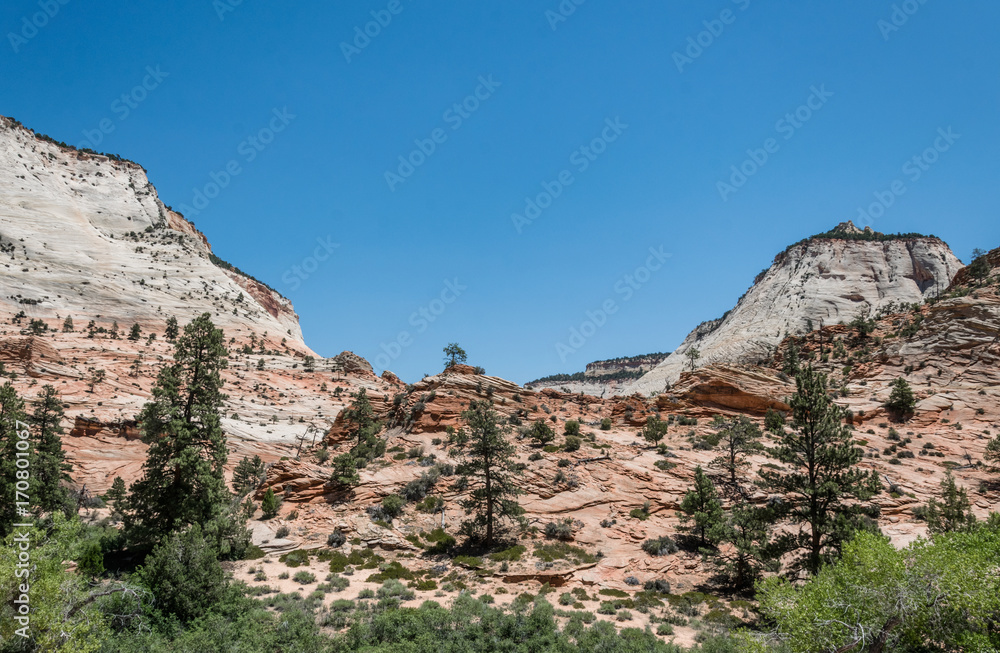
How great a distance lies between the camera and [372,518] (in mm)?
27375

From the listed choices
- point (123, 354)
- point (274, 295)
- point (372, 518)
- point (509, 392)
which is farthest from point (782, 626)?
point (274, 295)

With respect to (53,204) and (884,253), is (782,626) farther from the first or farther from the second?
(53,204)

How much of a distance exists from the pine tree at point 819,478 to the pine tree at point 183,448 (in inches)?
934

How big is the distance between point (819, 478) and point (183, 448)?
27133 mm

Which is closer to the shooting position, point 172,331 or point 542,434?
point 172,331

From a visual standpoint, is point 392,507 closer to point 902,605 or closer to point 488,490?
point 488,490

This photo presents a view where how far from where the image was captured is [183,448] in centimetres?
2086

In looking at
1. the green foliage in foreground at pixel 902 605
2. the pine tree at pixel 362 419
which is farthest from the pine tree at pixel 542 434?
the green foliage in foreground at pixel 902 605

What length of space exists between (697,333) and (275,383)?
345 ft

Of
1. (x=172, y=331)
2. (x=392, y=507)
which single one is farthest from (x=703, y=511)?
(x=172, y=331)

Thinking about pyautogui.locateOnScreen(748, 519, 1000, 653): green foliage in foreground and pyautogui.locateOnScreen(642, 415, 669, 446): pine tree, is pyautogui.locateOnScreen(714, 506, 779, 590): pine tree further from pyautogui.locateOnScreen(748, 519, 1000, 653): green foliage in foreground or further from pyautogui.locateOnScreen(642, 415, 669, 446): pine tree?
pyautogui.locateOnScreen(642, 415, 669, 446): pine tree

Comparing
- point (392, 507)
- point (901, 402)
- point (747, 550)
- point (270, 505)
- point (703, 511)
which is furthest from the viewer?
point (901, 402)

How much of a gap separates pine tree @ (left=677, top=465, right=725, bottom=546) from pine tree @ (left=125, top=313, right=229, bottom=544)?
22342 mm

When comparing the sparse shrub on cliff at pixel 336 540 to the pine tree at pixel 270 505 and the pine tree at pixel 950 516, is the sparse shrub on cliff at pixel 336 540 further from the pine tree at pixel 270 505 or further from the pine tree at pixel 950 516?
the pine tree at pixel 950 516
